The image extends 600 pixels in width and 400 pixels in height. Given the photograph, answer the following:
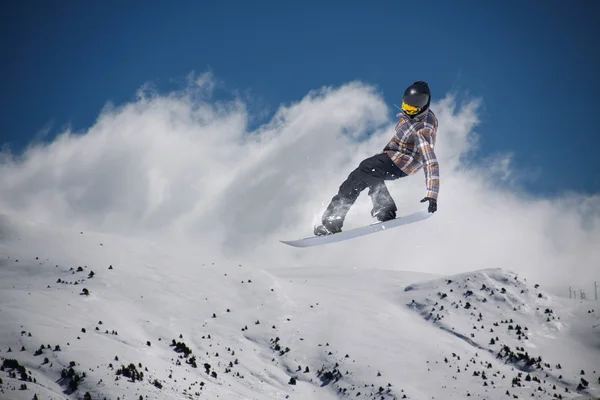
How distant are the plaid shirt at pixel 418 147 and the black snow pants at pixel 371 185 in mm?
330

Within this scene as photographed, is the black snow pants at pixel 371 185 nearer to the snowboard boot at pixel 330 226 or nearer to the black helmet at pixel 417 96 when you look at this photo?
the snowboard boot at pixel 330 226

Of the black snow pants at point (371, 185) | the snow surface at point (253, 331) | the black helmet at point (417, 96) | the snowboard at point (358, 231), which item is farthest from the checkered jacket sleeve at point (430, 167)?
the snow surface at point (253, 331)

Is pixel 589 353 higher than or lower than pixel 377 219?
higher

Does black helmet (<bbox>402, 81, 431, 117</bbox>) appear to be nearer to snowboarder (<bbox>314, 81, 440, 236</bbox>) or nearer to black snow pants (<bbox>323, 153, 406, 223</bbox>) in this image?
snowboarder (<bbox>314, 81, 440, 236</bbox>)

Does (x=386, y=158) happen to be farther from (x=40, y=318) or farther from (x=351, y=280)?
(x=351, y=280)

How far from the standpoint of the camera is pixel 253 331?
94.4 meters

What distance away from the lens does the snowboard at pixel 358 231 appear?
9.24 metres

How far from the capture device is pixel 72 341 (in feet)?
210

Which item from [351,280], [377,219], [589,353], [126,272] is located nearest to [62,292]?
[126,272]

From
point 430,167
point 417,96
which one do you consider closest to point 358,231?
point 430,167

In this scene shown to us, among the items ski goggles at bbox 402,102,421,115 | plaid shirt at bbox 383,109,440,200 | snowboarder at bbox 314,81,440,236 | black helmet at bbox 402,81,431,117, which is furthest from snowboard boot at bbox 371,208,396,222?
black helmet at bbox 402,81,431,117

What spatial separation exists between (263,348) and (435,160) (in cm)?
8790

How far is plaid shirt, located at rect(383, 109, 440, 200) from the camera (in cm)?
779

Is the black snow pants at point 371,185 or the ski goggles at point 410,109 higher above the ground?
the ski goggles at point 410,109
